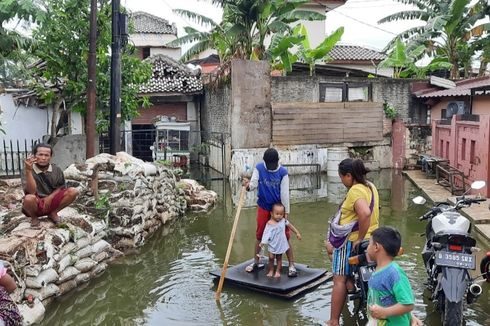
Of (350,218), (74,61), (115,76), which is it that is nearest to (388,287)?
(350,218)

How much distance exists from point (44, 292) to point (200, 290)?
Answer: 1768mm

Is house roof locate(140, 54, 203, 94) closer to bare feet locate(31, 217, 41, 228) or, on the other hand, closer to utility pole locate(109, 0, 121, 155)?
utility pole locate(109, 0, 121, 155)

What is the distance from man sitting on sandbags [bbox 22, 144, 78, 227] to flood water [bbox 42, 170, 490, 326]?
106 centimetres

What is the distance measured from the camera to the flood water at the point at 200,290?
517 centimetres

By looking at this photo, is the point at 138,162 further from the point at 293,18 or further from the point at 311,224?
the point at 293,18

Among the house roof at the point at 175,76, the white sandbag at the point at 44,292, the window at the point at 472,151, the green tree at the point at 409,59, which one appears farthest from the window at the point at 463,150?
the house roof at the point at 175,76

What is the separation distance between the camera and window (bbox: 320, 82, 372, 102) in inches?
692

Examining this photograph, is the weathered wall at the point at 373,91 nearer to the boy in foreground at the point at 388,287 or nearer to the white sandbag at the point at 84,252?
the white sandbag at the point at 84,252

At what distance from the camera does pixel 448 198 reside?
1070cm

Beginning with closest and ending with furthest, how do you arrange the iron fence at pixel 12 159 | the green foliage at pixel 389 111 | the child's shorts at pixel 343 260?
the child's shorts at pixel 343 260
the iron fence at pixel 12 159
the green foliage at pixel 389 111

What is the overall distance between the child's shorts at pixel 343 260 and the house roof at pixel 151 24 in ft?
79.7

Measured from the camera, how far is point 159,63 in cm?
2022

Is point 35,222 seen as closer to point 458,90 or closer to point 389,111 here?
point 458,90

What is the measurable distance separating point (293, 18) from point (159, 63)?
21.6 feet
